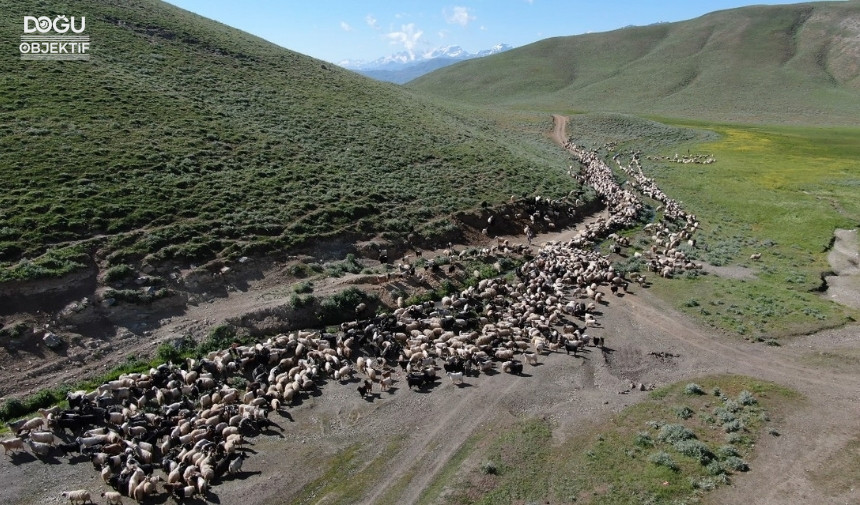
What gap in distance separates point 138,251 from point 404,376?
1558cm

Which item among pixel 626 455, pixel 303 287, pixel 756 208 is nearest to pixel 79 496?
pixel 303 287

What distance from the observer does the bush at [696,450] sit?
16.1 meters

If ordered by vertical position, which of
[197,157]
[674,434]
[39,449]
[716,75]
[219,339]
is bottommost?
[39,449]

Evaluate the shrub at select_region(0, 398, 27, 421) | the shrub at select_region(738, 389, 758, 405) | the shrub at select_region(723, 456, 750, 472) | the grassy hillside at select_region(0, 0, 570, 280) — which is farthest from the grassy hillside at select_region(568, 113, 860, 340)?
the shrub at select_region(0, 398, 27, 421)

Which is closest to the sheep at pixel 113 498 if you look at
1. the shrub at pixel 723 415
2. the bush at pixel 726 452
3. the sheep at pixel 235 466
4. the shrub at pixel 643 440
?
the sheep at pixel 235 466

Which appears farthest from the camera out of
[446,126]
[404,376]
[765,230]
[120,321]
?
[446,126]

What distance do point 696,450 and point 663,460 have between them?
4.21 feet

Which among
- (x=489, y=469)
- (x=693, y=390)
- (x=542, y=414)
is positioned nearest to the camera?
(x=489, y=469)

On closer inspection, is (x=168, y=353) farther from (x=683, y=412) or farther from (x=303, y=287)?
(x=683, y=412)

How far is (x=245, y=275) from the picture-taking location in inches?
1096

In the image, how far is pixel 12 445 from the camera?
16.4 m

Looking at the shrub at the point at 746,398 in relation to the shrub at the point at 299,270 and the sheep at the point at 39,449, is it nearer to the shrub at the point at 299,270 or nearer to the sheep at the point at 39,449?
the shrub at the point at 299,270

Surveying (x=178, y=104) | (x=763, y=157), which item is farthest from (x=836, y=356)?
(x=763, y=157)

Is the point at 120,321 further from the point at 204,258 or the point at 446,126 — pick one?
the point at 446,126
